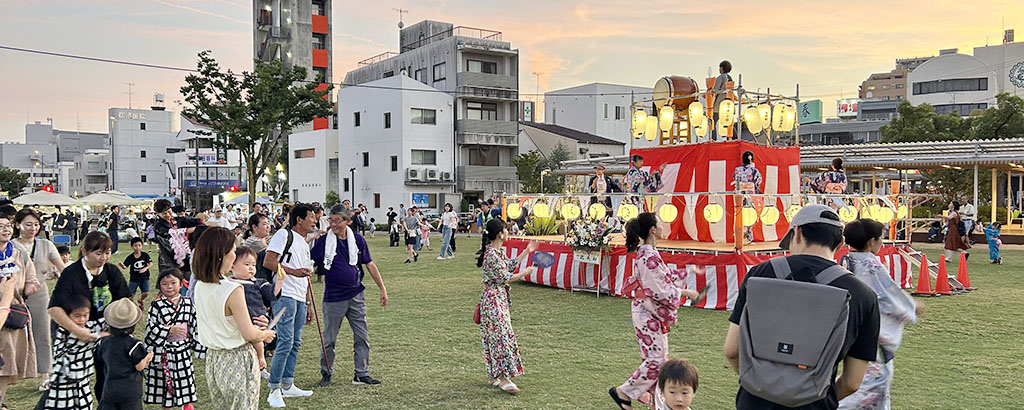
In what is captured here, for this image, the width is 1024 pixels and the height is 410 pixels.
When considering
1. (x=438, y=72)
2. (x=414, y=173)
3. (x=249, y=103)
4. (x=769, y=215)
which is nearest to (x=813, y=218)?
(x=769, y=215)

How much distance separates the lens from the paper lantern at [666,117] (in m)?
14.7

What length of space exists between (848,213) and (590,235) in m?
4.97

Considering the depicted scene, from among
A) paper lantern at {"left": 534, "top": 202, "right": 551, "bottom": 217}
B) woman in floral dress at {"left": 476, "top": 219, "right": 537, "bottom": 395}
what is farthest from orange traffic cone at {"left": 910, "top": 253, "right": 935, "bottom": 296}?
woman in floral dress at {"left": 476, "top": 219, "right": 537, "bottom": 395}

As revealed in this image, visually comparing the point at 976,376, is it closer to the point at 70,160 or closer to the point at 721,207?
the point at 721,207

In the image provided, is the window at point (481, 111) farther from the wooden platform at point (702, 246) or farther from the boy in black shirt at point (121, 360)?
the boy in black shirt at point (121, 360)

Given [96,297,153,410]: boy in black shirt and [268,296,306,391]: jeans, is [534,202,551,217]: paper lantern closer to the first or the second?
[268,296,306,391]: jeans

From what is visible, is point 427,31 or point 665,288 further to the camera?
point 427,31

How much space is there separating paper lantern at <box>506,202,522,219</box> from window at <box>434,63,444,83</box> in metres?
28.3

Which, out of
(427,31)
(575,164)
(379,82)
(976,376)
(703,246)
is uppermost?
(427,31)

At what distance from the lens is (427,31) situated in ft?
147

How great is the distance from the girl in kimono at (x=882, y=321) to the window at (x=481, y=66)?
124 ft

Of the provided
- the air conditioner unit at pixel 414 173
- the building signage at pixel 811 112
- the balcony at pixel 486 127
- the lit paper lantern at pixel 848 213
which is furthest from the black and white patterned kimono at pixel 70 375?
the building signage at pixel 811 112

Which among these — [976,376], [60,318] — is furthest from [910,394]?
[60,318]

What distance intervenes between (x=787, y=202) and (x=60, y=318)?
13.1 metres
